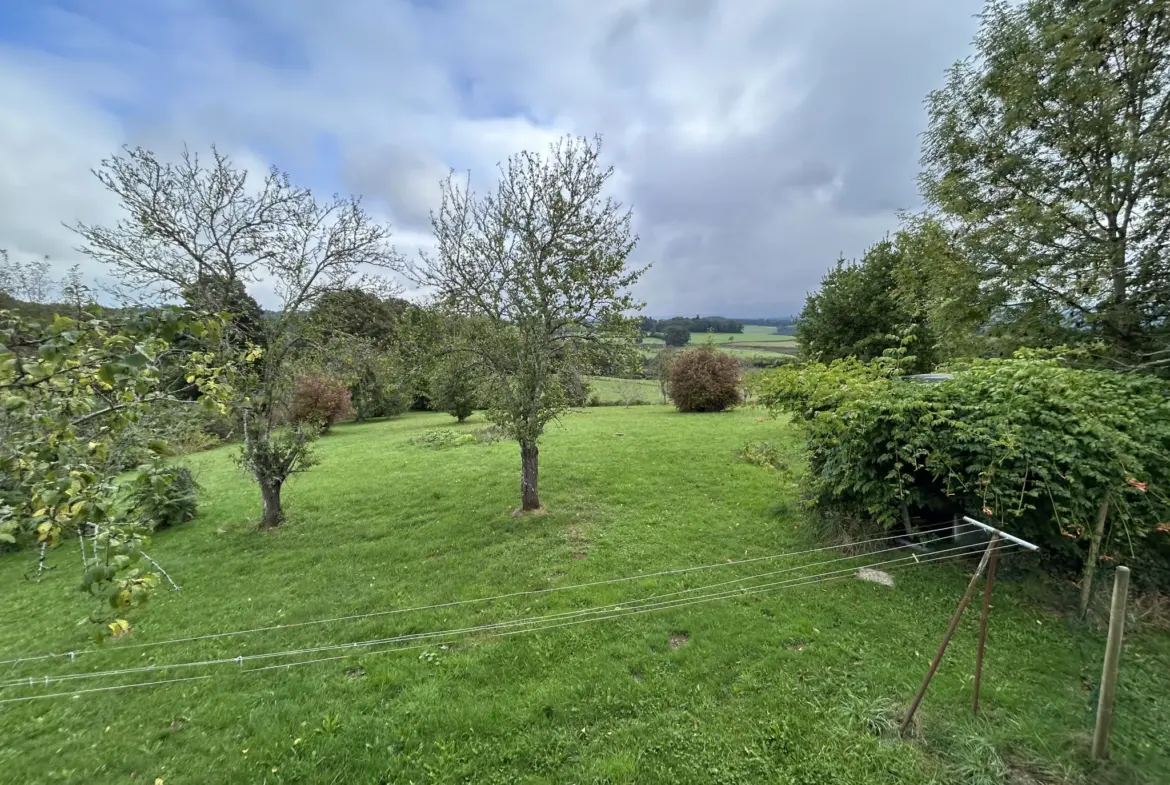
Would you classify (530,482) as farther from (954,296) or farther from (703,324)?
(703,324)

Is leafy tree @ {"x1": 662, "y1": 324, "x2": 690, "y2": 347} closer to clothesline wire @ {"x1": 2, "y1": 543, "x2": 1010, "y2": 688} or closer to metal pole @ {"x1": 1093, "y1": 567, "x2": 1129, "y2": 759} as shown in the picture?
clothesline wire @ {"x1": 2, "y1": 543, "x2": 1010, "y2": 688}

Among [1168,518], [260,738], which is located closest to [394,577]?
[260,738]

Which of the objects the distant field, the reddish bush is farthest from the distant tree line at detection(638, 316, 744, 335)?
the reddish bush

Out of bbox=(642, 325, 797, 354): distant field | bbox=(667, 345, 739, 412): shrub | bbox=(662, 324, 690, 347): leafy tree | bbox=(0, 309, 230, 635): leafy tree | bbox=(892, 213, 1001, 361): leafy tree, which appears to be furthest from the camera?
bbox=(642, 325, 797, 354): distant field

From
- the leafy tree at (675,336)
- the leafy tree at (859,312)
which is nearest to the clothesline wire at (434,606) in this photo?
the leafy tree at (859,312)

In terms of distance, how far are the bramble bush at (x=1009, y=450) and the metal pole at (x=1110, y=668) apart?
186 centimetres

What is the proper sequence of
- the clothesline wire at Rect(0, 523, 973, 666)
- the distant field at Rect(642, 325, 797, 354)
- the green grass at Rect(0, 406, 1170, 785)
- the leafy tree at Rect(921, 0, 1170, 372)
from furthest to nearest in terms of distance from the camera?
the distant field at Rect(642, 325, 797, 354) < the leafy tree at Rect(921, 0, 1170, 372) < the clothesline wire at Rect(0, 523, 973, 666) < the green grass at Rect(0, 406, 1170, 785)

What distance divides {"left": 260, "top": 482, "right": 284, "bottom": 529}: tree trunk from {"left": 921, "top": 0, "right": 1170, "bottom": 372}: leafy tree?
596 inches

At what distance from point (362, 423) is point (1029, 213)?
30907 millimetres

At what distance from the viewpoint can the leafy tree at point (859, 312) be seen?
18.4 m

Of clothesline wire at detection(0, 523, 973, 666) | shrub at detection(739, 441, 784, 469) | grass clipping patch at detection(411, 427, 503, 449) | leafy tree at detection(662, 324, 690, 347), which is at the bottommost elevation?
clothesline wire at detection(0, 523, 973, 666)

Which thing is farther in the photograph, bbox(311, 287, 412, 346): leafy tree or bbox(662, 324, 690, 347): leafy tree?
bbox(662, 324, 690, 347): leafy tree

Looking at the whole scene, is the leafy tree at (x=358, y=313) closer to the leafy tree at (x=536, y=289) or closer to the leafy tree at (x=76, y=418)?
the leafy tree at (x=536, y=289)

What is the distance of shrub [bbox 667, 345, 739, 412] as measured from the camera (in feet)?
75.3
